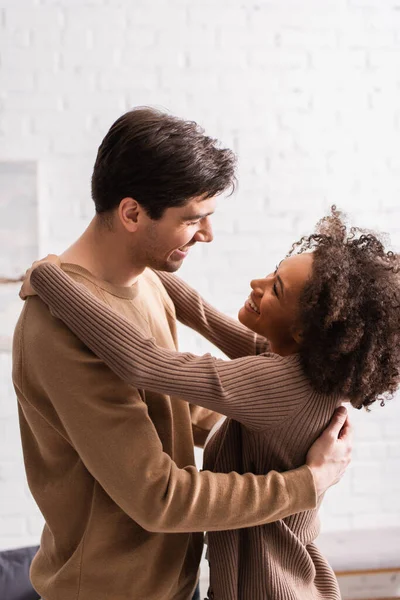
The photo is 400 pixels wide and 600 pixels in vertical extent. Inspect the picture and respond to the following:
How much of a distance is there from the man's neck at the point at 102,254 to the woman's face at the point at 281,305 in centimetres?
27

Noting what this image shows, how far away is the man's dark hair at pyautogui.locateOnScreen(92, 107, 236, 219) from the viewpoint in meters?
1.45

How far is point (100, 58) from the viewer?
3018mm

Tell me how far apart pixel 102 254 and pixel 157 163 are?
22 cm

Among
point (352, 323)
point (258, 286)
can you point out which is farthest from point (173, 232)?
point (352, 323)

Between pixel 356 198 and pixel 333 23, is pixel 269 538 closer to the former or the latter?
pixel 356 198

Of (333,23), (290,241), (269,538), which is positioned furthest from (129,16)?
(269,538)

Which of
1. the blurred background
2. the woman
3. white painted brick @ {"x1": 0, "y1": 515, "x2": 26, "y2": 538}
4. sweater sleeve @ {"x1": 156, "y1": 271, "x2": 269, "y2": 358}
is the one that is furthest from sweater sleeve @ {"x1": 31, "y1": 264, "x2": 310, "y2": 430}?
white painted brick @ {"x1": 0, "y1": 515, "x2": 26, "y2": 538}

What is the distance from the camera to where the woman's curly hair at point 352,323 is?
1.42 metres

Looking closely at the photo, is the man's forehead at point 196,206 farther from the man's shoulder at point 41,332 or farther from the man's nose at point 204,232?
the man's shoulder at point 41,332

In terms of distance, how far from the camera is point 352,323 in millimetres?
1424

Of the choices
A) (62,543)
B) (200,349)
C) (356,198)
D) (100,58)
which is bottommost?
(200,349)

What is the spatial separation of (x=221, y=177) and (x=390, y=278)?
370 mm

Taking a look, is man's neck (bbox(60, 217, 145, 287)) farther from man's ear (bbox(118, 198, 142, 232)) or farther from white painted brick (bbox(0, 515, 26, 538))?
white painted brick (bbox(0, 515, 26, 538))

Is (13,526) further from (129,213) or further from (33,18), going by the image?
(129,213)
